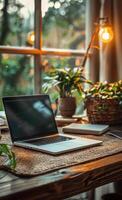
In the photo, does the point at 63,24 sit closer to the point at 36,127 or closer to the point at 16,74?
the point at 16,74

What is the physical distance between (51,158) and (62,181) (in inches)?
9.1

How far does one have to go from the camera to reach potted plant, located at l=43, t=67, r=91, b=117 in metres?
2.25

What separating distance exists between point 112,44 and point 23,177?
1595 mm

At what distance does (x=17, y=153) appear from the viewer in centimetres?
144

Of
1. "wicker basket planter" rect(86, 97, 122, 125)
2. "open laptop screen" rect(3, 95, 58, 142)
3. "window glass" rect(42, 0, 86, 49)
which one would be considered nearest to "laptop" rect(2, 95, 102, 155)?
"open laptop screen" rect(3, 95, 58, 142)

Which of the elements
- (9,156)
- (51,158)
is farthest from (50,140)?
A: (9,156)

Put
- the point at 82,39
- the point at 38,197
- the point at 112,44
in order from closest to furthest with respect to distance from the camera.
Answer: the point at 38,197 < the point at 112,44 < the point at 82,39

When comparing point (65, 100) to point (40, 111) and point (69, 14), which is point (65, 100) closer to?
point (40, 111)

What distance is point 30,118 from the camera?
1688 mm

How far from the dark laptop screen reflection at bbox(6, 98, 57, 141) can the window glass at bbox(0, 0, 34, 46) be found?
72 centimetres

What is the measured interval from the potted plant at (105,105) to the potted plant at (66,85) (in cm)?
17

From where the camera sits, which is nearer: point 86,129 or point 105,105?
point 86,129

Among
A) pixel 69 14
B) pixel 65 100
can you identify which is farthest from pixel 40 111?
pixel 69 14

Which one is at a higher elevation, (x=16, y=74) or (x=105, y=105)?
(x=16, y=74)
